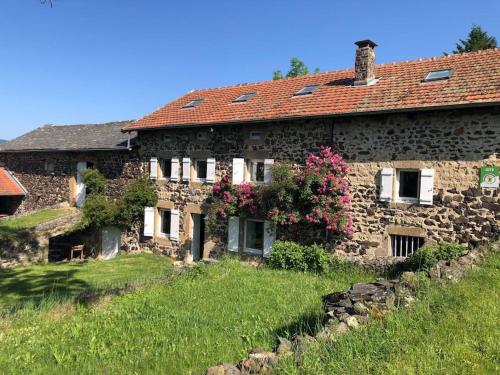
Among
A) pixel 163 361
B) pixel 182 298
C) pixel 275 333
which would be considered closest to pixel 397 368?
pixel 275 333

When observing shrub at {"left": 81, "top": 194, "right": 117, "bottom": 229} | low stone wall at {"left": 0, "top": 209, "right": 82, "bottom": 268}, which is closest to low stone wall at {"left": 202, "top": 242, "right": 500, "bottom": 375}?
shrub at {"left": 81, "top": 194, "right": 117, "bottom": 229}

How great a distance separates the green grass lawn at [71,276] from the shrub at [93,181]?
3.31m

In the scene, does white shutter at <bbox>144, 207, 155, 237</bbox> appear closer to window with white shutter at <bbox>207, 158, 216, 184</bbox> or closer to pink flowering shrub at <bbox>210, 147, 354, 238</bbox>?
window with white shutter at <bbox>207, 158, 216, 184</bbox>

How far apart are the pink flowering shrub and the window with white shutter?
233cm

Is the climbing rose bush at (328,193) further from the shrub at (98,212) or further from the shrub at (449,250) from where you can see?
the shrub at (98,212)

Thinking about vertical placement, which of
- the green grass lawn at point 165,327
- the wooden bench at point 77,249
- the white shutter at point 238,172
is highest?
the white shutter at point 238,172

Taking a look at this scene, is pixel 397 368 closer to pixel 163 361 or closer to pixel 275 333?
pixel 275 333

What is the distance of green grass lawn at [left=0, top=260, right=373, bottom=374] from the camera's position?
15.7 ft

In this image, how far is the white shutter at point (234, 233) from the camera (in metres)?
12.9

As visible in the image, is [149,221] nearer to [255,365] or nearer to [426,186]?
[426,186]

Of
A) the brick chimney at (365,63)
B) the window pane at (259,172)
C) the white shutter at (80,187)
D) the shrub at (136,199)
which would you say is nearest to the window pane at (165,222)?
the shrub at (136,199)

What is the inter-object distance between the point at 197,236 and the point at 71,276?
4515mm

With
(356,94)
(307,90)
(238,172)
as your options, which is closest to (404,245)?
(356,94)

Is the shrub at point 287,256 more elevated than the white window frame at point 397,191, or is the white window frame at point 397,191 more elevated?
the white window frame at point 397,191
